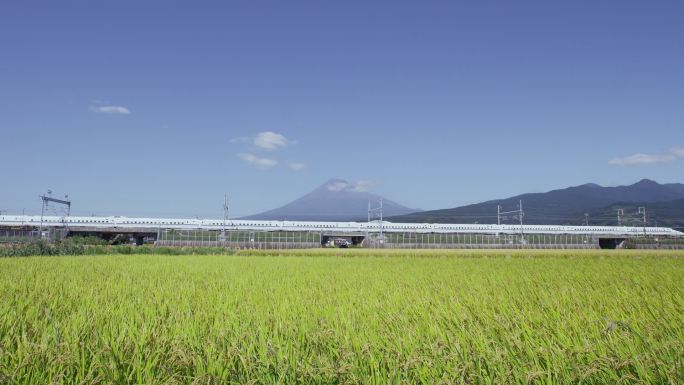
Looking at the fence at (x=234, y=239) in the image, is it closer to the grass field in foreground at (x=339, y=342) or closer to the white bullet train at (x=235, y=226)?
the white bullet train at (x=235, y=226)

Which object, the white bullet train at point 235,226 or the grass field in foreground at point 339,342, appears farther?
the white bullet train at point 235,226

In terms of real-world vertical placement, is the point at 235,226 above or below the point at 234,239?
above

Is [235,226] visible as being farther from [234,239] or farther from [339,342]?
[339,342]

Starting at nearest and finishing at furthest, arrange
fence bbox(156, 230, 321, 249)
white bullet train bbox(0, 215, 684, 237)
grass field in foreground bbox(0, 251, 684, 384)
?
1. grass field in foreground bbox(0, 251, 684, 384)
2. fence bbox(156, 230, 321, 249)
3. white bullet train bbox(0, 215, 684, 237)

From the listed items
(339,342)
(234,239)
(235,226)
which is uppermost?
(235,226)

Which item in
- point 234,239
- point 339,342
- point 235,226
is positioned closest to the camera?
point 339,342

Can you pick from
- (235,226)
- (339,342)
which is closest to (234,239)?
(235,226)

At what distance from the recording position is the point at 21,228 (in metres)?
62.2

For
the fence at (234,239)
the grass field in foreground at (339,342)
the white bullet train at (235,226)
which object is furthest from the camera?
the white bullet train at (235,226)

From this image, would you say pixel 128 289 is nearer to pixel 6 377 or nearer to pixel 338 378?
pixel 6 377

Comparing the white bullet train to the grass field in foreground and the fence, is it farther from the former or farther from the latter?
the grass field in foreground

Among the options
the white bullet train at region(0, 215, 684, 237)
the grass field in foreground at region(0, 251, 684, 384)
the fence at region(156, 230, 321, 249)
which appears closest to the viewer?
the grass field in foreground at region(0, 251, 684, 384)

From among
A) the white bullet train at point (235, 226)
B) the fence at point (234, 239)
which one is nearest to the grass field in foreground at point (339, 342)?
the fence at point (234, 239)

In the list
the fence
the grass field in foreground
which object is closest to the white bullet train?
the fence
